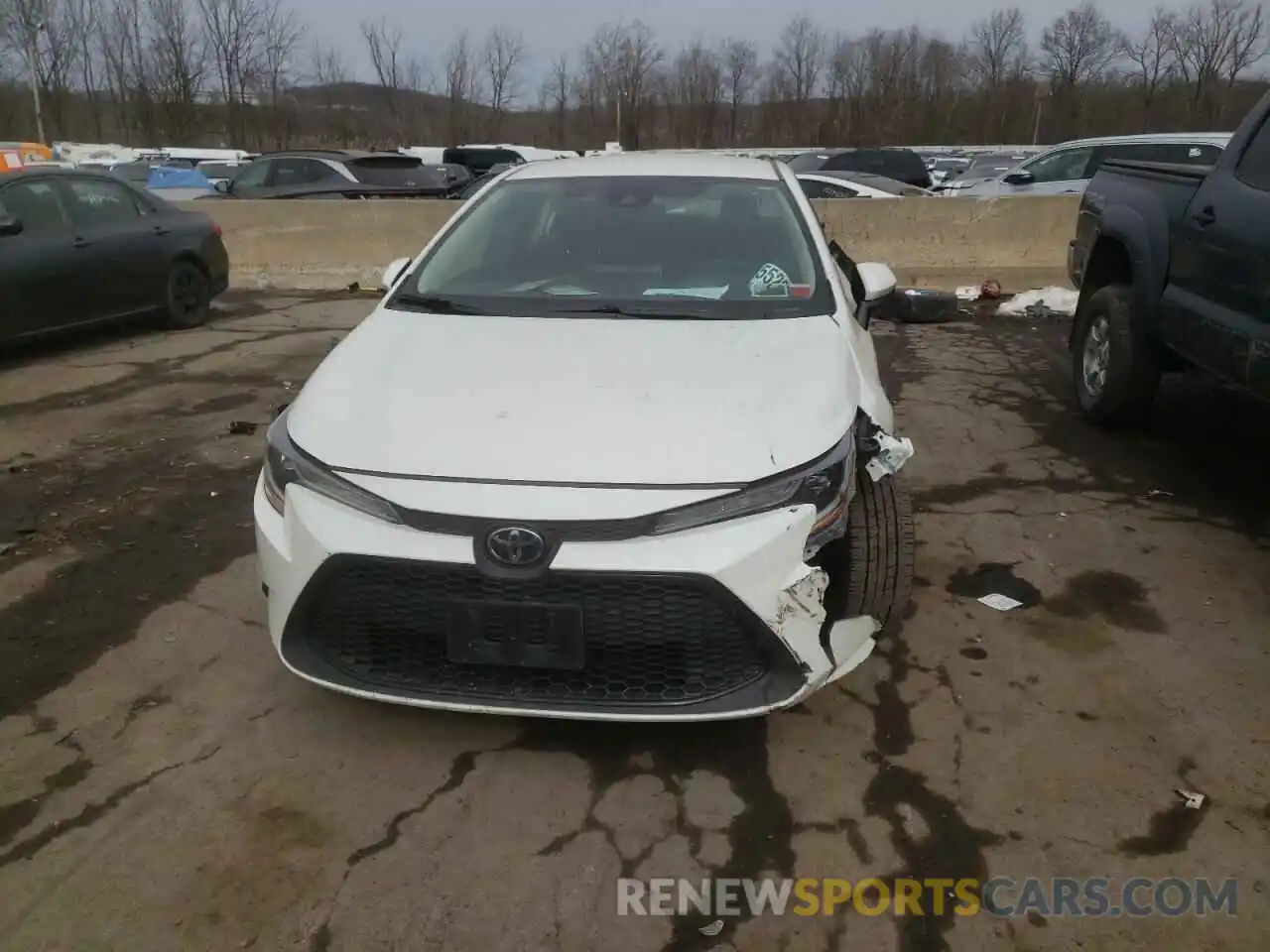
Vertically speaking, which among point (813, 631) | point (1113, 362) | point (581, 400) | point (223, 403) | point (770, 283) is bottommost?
point (223, 403)

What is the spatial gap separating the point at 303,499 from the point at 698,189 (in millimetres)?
2339

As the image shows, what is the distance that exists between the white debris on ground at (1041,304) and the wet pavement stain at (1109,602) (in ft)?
20.0

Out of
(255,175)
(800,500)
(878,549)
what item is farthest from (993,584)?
(255,175)

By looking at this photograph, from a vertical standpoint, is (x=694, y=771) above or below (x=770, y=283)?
below

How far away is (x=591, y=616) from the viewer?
2.55m

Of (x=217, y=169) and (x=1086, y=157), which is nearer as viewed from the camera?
(x=1086, y=157)

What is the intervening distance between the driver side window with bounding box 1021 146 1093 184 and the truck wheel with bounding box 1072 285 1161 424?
716 cm

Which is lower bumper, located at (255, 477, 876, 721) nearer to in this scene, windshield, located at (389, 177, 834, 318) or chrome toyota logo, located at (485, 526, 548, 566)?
chrome toyota logo, located at (485, 526, 548, 566)

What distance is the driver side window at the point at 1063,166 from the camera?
1213 cm

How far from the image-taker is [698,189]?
14.0ft

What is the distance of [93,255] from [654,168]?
5.57m

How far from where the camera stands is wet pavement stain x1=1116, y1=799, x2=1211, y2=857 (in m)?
2.51

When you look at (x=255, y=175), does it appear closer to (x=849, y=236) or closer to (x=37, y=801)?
(x=849, y=236)

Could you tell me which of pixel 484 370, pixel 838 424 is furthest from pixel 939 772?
pixel 484 370
